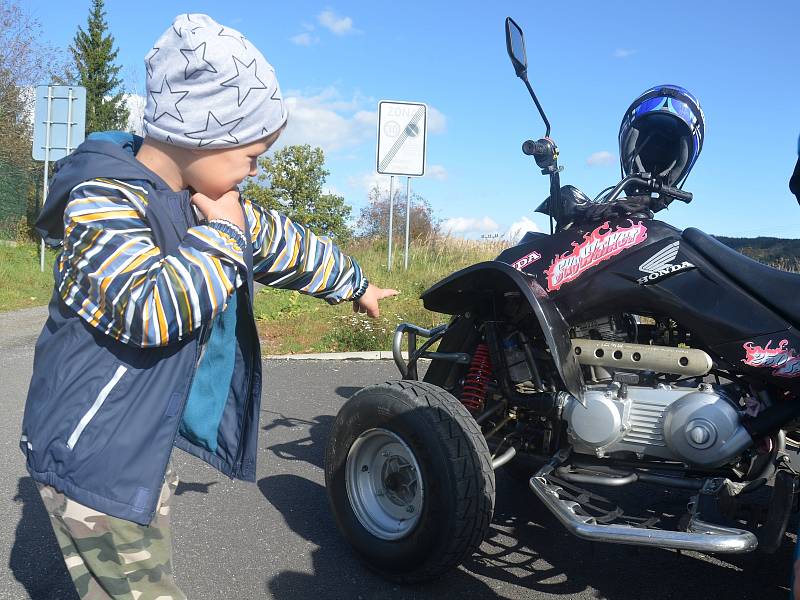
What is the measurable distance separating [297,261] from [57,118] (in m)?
13.3

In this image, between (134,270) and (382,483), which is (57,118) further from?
(134,270)

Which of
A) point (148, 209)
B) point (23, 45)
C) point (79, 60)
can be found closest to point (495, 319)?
point (148, 209)

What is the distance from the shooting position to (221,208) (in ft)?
5.55

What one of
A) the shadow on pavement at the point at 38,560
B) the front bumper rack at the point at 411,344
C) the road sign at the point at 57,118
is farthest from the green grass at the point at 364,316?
the road sign at the point at 57,118

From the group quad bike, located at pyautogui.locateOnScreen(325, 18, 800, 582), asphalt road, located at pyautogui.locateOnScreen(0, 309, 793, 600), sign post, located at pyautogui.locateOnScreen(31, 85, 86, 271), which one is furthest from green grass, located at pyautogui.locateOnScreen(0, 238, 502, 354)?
quad bike, located at pyautogui.locateOnScreen(325, 18, 800, 582)

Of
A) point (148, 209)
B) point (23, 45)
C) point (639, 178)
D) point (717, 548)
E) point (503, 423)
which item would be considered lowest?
point (717, 548)

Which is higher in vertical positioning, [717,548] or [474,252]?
[474,252]

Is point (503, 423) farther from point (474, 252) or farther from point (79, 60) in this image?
point (79, 60)

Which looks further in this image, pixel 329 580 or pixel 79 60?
pixel 79 60

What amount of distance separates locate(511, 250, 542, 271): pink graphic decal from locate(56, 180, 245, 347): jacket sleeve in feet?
5.73

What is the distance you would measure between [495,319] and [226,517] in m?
1.55

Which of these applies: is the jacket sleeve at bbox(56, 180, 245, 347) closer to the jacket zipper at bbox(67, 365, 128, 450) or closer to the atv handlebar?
the jacket zipper at bbox(67, 365, 128, 450)

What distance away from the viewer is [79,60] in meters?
35.5

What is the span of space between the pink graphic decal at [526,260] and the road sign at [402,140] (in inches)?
296
